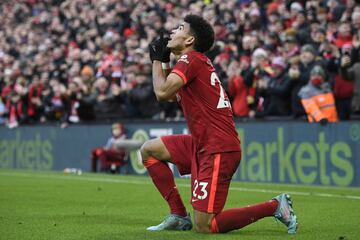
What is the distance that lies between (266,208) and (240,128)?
952cm

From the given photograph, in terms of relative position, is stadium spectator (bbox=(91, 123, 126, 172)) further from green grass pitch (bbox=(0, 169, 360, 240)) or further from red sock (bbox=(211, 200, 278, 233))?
red sock (bbox=(211, 200, 278, 233))

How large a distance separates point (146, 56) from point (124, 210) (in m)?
10.1

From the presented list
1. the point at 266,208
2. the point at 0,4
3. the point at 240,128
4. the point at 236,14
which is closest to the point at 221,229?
the point at 266,208

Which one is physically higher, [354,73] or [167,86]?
[167,86]

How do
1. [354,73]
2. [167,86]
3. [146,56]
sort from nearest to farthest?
1. [167,86]
2. [354,73]
3. [146,56]

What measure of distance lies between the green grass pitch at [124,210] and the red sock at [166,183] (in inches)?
14.7

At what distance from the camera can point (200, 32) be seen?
788cm

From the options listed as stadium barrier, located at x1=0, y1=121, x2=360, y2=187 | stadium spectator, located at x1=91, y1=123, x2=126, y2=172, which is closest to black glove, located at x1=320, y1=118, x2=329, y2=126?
stadium barrier, located at x1=0, y1=121, x2=360, y2=187

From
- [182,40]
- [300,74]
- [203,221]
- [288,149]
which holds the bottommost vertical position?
[288,149]

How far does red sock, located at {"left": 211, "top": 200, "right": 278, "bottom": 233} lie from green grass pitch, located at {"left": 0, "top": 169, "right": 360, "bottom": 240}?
9 cm

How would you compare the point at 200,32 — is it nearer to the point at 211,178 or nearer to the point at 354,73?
the point at 211,178

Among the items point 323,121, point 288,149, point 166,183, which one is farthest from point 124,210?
point 288,149

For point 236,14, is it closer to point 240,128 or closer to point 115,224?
point 240,128

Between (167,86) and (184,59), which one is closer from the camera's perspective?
(167,86)
